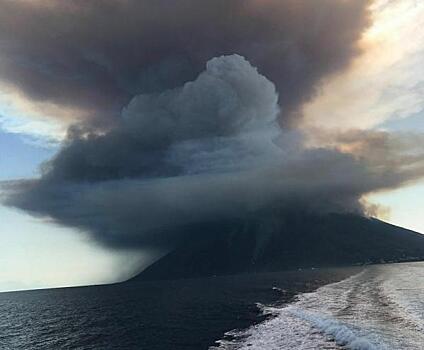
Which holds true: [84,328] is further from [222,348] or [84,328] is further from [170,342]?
[222,348]

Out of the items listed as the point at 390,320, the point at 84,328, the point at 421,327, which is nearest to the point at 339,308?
the point at 390,320

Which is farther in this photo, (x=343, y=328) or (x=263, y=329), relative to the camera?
(x=263, y=329)

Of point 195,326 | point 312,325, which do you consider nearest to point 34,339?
point 195,326

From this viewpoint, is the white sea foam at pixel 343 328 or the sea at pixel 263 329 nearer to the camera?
the white sea foam at pixel 343 328

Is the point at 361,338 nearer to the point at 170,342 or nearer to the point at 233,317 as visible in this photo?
the point at 170,342

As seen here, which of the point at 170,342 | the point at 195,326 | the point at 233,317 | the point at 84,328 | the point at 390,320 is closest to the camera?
the point at 390,320

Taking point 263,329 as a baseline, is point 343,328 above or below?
below

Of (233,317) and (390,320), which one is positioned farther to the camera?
(233,317)

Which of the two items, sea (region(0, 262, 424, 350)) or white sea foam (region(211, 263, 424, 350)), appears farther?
sea (region(0, 262, 424, 350))

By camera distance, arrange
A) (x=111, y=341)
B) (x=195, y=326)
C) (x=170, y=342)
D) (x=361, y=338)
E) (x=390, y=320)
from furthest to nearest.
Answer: (x=195, y=326), (x=111, y=341), (x=170, y=342), (x=390, y=320), (x=361, y=338)
